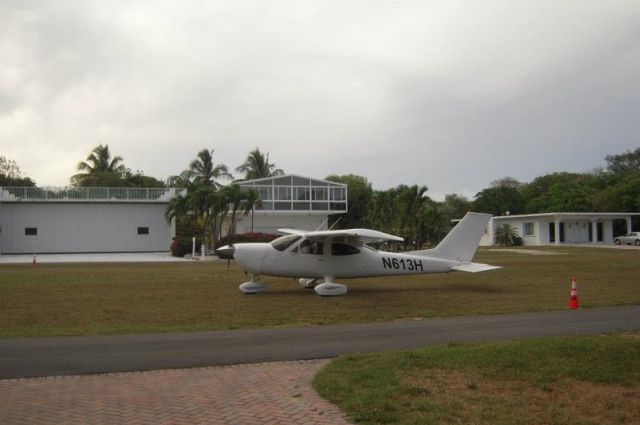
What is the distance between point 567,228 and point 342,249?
52.8 meters

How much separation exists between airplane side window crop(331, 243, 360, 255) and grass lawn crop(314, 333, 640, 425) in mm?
9384

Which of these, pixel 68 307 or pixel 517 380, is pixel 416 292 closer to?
pixel 68 307

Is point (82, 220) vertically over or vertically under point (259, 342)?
over

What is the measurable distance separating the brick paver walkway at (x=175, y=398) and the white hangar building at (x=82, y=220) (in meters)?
45.4

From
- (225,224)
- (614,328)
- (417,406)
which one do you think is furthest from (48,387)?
(225,224)

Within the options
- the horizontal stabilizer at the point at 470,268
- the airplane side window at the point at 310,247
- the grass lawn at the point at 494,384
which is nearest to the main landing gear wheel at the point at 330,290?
the airplane side window at the point at 310,247

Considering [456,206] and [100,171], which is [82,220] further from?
[456,206]

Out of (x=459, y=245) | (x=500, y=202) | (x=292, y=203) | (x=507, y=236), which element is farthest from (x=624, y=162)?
(x=459, y=245)

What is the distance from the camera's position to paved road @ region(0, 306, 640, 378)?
8.48 metres

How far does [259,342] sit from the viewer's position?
33.2 feet

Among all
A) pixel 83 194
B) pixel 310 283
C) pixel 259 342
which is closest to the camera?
pixel 259 342

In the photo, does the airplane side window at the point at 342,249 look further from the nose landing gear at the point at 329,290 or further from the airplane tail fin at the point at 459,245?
the airplane tail fin at the point at 459,245

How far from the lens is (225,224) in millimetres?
56375

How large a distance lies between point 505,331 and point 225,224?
4719cm
